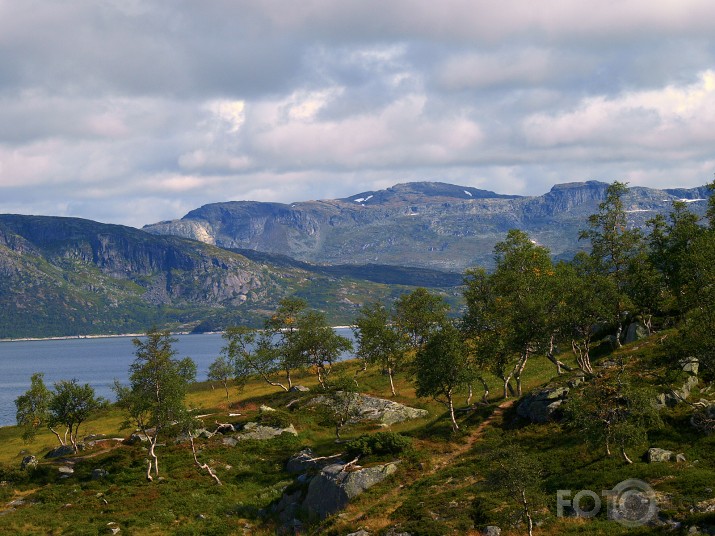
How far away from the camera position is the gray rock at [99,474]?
214 feet

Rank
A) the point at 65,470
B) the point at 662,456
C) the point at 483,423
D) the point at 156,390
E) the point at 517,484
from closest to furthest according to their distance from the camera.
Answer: the point at 517,484
the point at 662,456
the point at 483,423
the point at 156,390
the point at 65,470

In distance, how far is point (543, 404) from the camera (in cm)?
5669

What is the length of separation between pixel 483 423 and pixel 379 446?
38.2 feet

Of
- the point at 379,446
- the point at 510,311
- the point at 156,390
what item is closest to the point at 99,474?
the point at 156,390

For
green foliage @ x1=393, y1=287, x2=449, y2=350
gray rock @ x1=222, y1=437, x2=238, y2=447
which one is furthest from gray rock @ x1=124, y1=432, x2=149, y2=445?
green foliage @ x1=393, y1=287, x2=449, y2=350

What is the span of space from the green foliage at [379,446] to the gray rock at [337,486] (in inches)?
107

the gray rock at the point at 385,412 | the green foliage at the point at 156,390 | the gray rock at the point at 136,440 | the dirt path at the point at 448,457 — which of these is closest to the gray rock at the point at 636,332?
the dirt path at the point at 448,457

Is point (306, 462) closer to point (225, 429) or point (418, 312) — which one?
point (225, 429)

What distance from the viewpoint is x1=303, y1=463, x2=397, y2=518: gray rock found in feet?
164

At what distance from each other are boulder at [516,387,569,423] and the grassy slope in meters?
1.34

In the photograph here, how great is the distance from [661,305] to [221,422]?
56509 millimetres

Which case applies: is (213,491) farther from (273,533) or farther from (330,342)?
(330,342)

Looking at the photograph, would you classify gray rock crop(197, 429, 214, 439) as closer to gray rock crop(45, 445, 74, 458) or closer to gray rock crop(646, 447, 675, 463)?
gray rock crop(45, 445, 74, 458)

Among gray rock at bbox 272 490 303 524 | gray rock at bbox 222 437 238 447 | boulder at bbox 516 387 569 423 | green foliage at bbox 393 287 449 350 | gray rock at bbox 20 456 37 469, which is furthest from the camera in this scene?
green foliage at bbox 393 287 449 350
